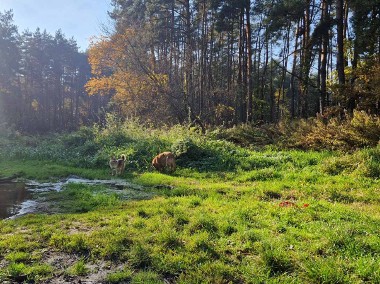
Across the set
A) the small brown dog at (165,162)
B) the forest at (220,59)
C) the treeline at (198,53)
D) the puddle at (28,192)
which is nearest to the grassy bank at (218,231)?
the puddle at (28,192)

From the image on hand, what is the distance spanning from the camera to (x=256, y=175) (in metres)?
9.47

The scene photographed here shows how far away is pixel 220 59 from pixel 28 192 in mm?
31215

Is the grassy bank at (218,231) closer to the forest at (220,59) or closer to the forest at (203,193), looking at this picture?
the forest at (203,193)

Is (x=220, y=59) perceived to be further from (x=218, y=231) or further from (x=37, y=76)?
(x=218, y=231)

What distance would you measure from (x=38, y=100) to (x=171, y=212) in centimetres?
5386

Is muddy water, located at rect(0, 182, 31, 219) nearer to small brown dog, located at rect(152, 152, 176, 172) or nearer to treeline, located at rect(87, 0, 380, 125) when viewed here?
small brown dog, located at rect(152, 152, 176, 172)

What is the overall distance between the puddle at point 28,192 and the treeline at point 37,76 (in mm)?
35660

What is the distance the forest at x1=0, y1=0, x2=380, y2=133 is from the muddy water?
11.0 metres

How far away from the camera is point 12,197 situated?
8.59 m

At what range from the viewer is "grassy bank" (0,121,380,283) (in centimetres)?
374

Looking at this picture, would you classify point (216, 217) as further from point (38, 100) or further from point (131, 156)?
point (38, 100)

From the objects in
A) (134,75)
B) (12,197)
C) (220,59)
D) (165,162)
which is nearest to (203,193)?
(165,162)

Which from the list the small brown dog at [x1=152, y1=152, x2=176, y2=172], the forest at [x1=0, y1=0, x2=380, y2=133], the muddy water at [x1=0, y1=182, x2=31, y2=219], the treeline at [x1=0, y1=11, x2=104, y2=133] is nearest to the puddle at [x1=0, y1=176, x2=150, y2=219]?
the muddy water at [x1=0, y1=182, x2=31, y2=219]

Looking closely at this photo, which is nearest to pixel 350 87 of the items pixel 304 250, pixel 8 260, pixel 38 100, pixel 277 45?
pixel 304 250
